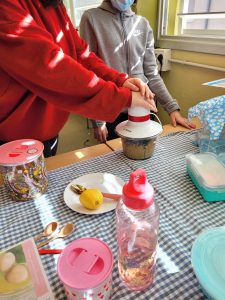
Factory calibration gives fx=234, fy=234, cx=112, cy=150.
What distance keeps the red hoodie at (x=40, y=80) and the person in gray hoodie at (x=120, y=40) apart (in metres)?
0.44

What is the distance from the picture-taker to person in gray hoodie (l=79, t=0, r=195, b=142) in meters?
1.22

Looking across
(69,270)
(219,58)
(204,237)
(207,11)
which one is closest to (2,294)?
(69,270)

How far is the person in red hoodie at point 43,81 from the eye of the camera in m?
0.61

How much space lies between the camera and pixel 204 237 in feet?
1.54

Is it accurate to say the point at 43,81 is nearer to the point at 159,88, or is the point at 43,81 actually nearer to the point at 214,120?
the point at 214,120

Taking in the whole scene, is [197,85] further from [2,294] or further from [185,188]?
[2,294]

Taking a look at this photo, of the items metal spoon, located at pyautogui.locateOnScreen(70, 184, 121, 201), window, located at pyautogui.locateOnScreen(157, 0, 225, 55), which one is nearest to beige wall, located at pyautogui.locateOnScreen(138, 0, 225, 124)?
window, located at pyautogui.locateOnScreen(157, 0, 225, 55)

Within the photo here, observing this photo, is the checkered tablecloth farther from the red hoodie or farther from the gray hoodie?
the gray hoodie

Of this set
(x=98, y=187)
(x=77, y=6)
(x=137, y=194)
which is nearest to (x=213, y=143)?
(x=98, y=187)

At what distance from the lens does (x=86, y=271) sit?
0.37 m

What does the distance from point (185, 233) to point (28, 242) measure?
349mm

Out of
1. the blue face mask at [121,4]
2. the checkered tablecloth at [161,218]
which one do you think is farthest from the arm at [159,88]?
the checkered tablecloth at [161,218]

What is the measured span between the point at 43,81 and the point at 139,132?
13.2 inches

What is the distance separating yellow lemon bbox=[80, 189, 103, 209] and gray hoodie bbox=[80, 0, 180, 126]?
0.69 metres
